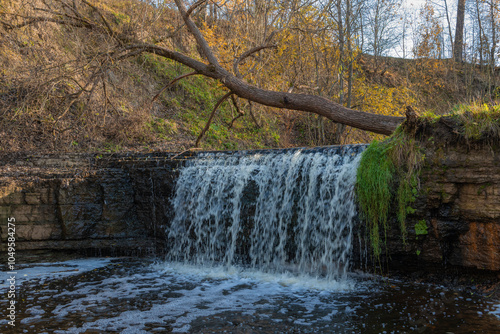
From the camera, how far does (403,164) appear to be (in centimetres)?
474

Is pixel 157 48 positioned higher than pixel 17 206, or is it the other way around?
pixel 157 48

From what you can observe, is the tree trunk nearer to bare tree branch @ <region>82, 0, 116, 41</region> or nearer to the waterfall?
the waterfall

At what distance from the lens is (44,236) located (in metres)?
6.57

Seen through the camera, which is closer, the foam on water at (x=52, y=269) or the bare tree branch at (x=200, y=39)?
the foam on water at (x=52, y=269)

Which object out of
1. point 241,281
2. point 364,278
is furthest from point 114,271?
point 364,278

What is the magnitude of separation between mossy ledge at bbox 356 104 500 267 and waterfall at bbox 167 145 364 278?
1.19ft

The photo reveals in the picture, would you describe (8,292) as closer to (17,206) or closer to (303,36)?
(17,206)

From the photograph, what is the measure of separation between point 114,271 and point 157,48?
14.7ft

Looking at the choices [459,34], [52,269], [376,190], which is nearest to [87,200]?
[52,269]

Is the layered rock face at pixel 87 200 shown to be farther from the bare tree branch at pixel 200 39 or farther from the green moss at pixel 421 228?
the green moss at pixel 421 228

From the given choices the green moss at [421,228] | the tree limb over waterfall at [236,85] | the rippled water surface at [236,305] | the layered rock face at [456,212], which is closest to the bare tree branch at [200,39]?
the tree limb over waterfall at [236,85]

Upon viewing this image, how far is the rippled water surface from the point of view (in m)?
3.46

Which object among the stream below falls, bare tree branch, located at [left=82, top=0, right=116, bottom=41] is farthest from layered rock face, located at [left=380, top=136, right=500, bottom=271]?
bare tree branch, located at [left=82, top=0, right=116, bottom=41]

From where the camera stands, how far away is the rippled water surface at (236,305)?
3455 mm
